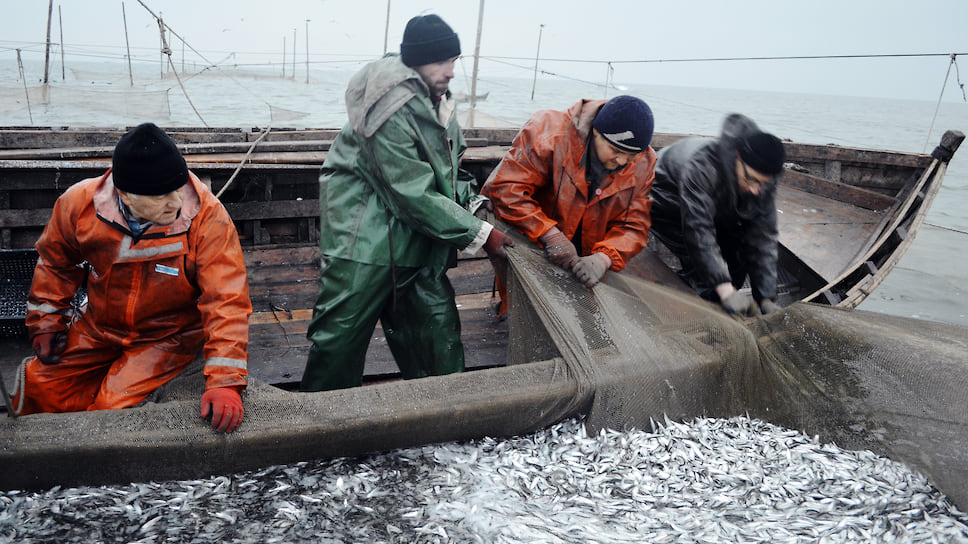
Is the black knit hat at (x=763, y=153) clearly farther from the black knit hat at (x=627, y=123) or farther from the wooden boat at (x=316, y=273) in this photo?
the wooden boat at (x=316, y=273)

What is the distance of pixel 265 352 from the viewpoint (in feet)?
14.3

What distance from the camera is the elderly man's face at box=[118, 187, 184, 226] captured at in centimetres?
250

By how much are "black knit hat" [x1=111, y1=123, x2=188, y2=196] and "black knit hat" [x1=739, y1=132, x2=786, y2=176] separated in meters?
2.89

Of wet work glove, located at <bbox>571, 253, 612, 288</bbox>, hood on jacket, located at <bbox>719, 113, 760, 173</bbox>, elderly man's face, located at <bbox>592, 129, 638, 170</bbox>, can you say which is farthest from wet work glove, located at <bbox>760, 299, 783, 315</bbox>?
elderly man's face, located at <bbox>592, 129, 638, 170</bbox>

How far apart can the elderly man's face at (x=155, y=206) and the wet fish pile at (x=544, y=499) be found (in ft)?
3.48

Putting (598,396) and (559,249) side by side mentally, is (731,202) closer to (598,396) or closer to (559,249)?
(559,249)

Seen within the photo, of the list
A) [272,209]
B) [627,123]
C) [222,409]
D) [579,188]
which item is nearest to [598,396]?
[579,188]

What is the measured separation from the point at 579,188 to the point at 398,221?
109 cm

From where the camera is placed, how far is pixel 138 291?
2729 mm

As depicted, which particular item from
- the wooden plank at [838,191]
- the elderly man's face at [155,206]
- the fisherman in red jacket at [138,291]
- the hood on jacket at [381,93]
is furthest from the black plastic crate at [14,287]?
the wooden plank at [838,191]

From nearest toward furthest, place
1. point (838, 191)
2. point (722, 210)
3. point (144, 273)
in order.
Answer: point (144, 273) < point (722, 210) < point (838, 191)

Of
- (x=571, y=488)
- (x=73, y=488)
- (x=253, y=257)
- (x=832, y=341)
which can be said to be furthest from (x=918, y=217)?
(x=73, y=488)

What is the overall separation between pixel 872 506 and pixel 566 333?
147cm

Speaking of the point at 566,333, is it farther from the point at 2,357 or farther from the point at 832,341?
the point at 2,357
